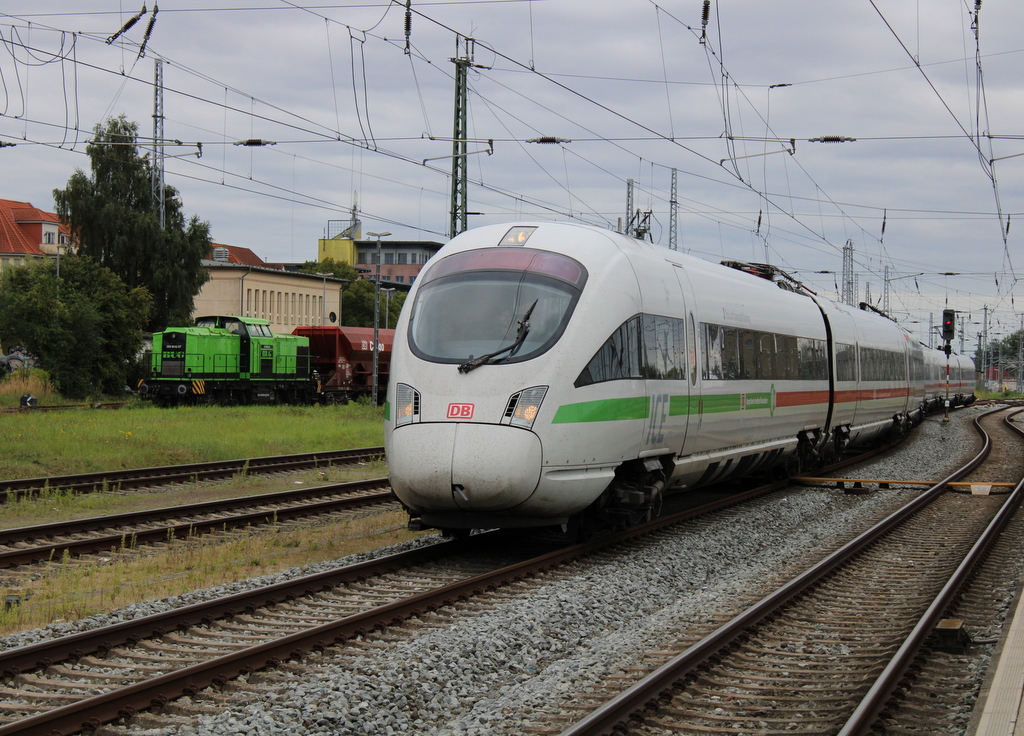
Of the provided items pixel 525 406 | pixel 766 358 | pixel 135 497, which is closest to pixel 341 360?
pixel 135 497

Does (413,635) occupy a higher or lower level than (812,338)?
lower

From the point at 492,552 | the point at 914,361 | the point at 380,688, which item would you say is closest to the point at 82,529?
the point at 492,552

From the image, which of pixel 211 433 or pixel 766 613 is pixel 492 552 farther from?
pixel 211 433

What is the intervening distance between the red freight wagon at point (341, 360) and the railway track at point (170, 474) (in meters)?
19.3

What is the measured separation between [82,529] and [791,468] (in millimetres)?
12083

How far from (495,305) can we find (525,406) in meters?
1.22

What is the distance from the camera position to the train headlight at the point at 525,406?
8.70 m

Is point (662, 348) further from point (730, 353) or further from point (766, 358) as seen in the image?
point (766, 358)

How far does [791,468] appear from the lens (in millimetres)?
17781

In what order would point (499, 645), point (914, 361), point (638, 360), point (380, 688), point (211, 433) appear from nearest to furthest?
point (380, 688)
point (499, 645)
point (638, 360)
point (211, 433)
point (914, 361)

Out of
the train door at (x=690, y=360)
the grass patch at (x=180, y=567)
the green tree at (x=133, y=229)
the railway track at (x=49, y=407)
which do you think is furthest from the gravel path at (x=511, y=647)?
the green tree at (x=133, y=229)

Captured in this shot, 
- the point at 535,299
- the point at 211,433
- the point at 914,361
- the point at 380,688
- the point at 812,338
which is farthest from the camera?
the point at 914,361

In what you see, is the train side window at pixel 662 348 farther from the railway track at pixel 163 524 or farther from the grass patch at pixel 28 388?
the grass patch at pixel 28 388

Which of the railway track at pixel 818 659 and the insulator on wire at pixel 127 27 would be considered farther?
the insulator on wire at pixel 127 27
